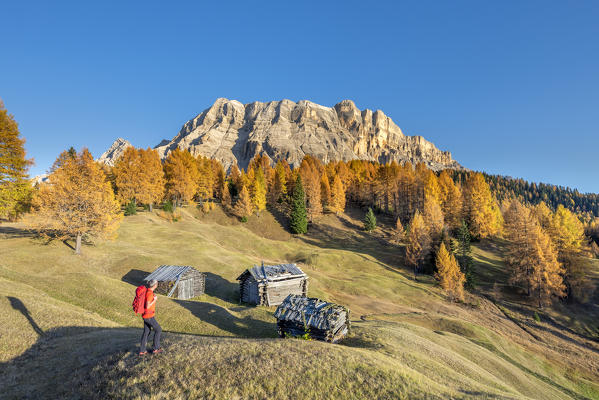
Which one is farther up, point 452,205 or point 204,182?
point 452,205

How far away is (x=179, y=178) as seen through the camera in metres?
69.4

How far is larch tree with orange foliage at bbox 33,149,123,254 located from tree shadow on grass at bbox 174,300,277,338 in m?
19.4

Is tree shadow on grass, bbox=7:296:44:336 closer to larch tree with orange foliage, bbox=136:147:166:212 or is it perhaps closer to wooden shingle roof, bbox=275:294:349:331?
wooden shingle roof, bbox=275:294:349:331

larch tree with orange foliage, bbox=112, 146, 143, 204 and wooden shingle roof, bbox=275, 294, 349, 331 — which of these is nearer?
wooden shingle roof, bbox=275, 294, 349, 331

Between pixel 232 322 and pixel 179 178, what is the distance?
56.9 meters

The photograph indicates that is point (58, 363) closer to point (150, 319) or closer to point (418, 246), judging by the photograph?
point (150, 319)

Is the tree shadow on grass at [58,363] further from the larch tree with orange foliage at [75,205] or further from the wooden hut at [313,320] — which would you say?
the larch tree with orange foliage at [75,205]

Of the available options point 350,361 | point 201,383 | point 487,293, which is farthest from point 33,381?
point 487,293

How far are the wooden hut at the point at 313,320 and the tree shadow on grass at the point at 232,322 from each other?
244 centimetres

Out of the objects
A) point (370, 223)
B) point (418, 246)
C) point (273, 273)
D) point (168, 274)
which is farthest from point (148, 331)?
point (370, 223)

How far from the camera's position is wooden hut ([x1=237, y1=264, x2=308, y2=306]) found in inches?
1223

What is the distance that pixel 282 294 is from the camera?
106 ft

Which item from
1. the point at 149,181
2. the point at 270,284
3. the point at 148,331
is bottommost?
the point at 270,284

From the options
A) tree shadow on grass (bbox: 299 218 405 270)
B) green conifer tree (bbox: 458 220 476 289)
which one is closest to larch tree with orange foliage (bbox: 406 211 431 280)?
tree shadow on grass (bbox: 299 218 405 270)
